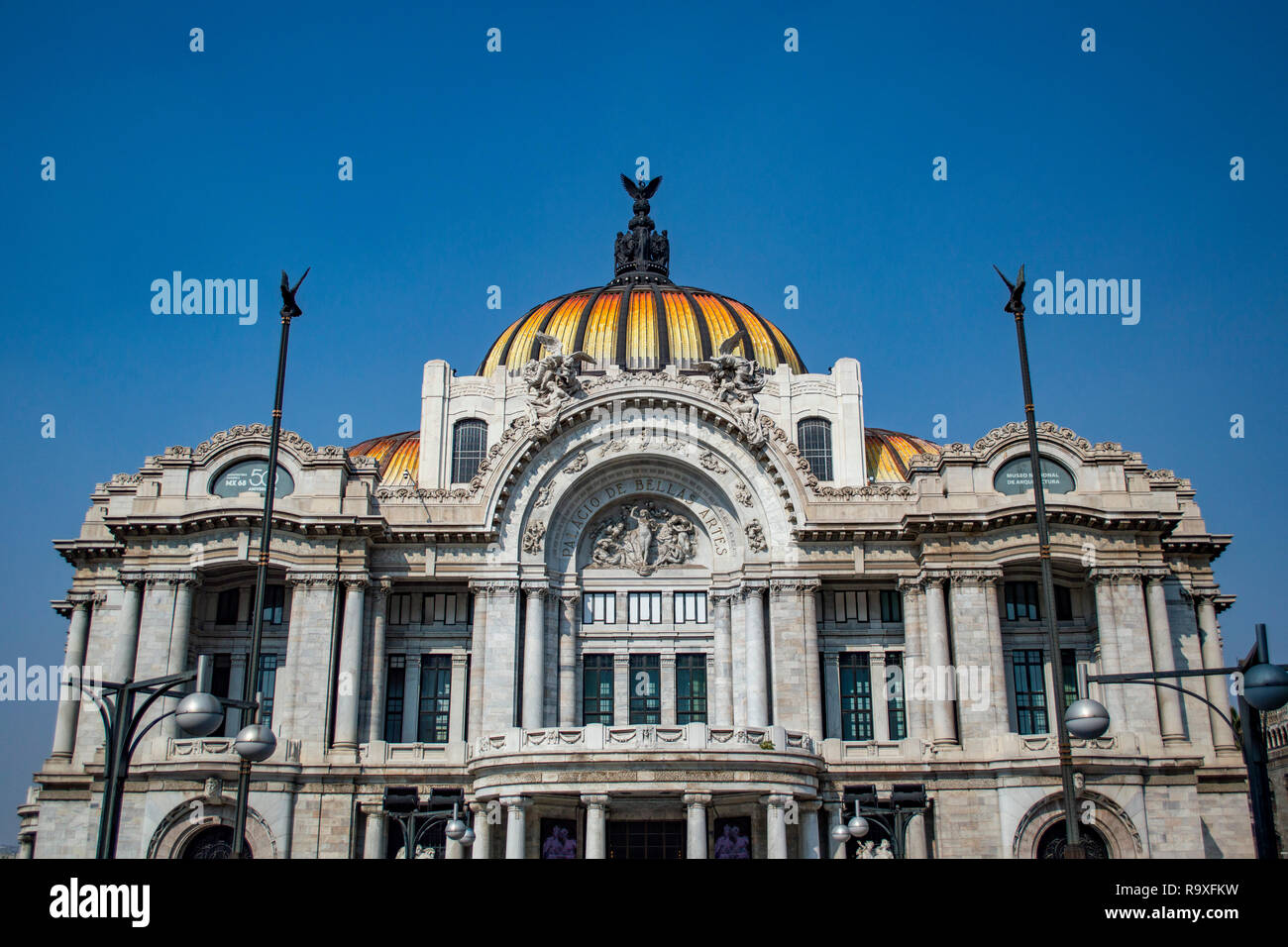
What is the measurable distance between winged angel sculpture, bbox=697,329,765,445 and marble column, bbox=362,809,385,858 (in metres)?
20.5

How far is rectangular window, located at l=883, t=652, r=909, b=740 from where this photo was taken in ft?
162

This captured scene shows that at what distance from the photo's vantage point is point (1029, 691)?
161 ft

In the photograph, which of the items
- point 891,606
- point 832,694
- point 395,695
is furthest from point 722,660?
point 395,695

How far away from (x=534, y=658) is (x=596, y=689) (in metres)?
3.50

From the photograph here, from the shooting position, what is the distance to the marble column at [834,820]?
146 ft

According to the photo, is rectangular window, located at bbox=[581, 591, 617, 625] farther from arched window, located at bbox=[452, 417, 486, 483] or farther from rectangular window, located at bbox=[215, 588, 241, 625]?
rectangular window, located at bbox=[215, 588, 241, 625]

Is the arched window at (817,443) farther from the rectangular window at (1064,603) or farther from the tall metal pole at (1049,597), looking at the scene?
the tall metal pole at (1049,597)

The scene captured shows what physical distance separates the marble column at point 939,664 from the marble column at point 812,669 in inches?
170

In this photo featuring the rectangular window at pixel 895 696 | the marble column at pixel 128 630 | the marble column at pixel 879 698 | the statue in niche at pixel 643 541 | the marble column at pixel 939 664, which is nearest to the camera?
the marble column at pixel 939 664

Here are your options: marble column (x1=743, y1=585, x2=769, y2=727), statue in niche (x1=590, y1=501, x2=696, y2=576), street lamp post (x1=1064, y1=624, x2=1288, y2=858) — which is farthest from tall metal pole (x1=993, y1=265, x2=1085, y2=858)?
statue in niche (x1=590, y1=501, x2=696, y2=576)

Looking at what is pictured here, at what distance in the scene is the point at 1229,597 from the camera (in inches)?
2378

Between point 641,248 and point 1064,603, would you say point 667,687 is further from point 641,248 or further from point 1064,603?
point 641,248

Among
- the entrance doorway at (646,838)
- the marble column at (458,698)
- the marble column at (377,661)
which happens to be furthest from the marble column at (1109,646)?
the marble column at (377,661)

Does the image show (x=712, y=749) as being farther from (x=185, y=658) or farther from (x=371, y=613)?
(x=185, y=658)
